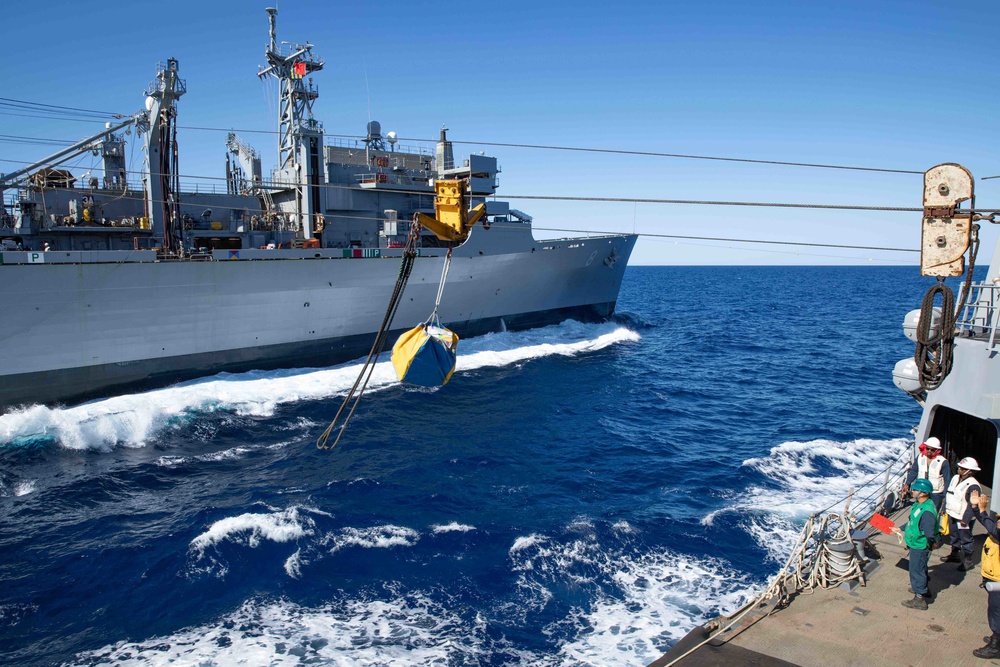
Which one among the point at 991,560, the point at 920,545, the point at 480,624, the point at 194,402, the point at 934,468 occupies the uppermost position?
the point at 934,468

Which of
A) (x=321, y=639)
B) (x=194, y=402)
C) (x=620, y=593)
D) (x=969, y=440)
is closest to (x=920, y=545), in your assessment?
(x=620, y=593)

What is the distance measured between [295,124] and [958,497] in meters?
32.9

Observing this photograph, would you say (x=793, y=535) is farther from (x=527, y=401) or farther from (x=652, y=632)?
(x=527, y=401)

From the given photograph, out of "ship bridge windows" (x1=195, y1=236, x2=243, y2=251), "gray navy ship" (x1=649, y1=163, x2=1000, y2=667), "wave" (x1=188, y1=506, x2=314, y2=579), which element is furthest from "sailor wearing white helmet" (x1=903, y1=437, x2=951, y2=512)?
"ship bridge windows" (x1=195, y1=236, x2=243, y2=251)

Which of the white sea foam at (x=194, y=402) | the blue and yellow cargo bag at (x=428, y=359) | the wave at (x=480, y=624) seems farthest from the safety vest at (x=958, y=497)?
the white sea foam at (x=194, y=402)

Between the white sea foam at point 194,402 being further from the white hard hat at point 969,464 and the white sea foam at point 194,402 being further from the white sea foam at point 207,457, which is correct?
the white hard hat at point 969,464

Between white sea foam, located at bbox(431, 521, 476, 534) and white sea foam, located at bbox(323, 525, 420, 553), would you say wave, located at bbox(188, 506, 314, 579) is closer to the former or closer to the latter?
white sea foam, located at bbox(323, 525, 420, 553)

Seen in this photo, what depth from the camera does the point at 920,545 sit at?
A: 25.4ft

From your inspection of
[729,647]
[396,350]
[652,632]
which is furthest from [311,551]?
[729,647]

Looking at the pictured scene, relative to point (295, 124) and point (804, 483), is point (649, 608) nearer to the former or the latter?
point (804, 483)

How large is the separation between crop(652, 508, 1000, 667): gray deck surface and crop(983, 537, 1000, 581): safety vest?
938mm

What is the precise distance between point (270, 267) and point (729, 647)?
22.7m

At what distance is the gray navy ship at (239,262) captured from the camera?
21.6m

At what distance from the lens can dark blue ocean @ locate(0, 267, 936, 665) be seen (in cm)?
965
